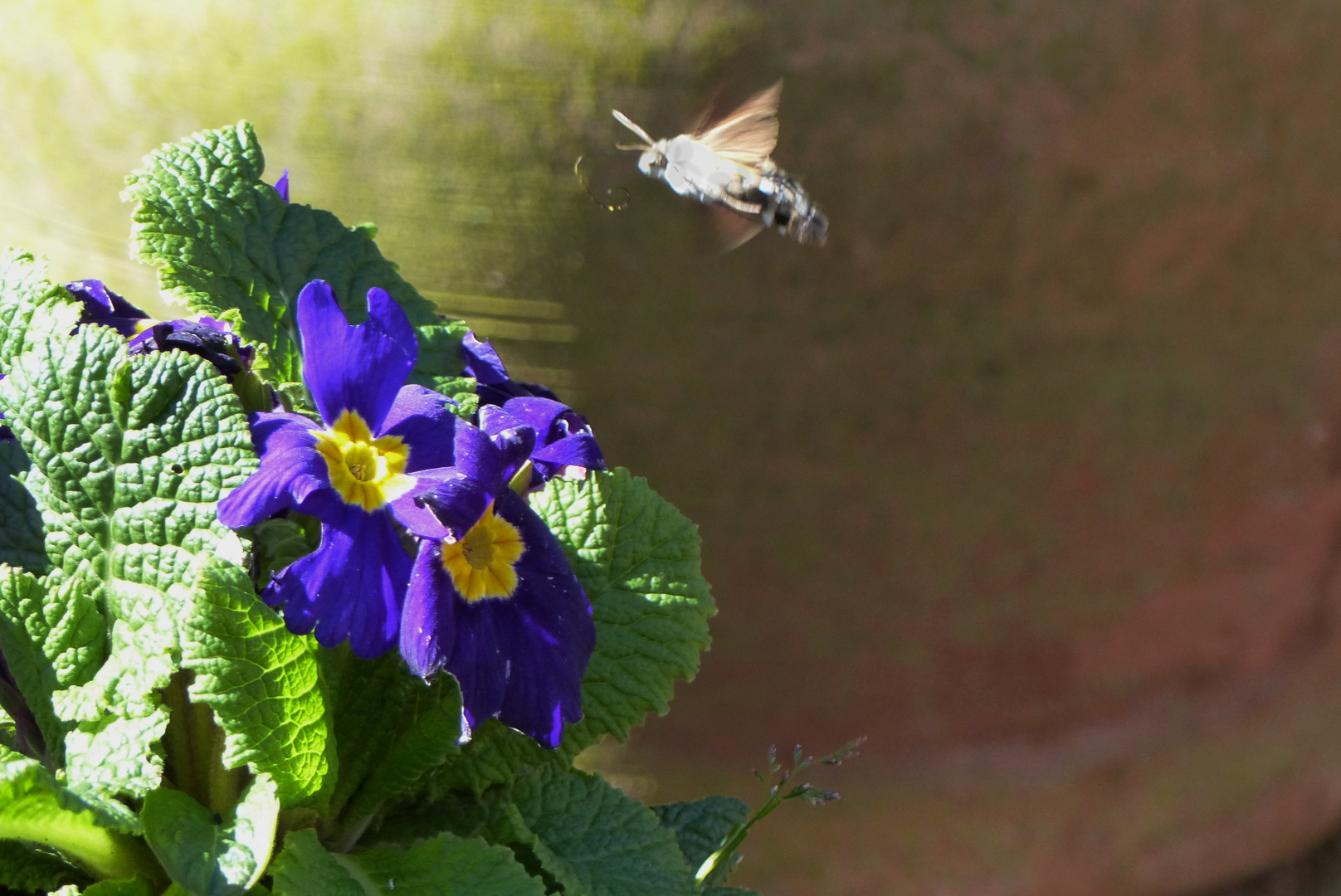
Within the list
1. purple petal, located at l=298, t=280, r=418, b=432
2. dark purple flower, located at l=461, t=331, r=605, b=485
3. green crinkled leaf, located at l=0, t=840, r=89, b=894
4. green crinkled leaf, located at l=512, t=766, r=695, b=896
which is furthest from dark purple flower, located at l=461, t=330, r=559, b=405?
green crinkled leaf, located at l=0, t=840, r=89, b=894

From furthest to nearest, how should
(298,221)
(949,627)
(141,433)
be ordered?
1. (949,627)
2. (298,221)
3. (141,433)

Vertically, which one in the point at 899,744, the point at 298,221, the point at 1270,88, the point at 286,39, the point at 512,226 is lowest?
the point at 298,221

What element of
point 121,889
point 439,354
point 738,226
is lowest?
point 121,889

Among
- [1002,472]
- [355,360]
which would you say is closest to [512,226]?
[1002,472]

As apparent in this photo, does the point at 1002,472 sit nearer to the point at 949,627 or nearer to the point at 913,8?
the point at 949,627

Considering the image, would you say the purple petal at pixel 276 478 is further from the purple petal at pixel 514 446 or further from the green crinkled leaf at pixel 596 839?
the green crinkled leaf at pixel 596 839

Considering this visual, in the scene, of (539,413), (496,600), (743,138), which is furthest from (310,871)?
(743,138)

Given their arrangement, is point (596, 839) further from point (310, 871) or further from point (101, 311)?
point (101, 311)
